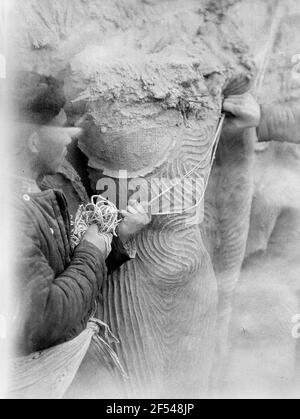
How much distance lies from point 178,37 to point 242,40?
147 millimetres

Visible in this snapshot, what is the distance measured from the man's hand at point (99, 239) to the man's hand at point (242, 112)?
39 centimetres

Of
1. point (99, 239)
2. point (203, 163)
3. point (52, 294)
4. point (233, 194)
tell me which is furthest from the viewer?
point (233, 194)

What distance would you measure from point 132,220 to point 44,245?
23 cm

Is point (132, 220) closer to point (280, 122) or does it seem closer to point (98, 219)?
point (98, 219)

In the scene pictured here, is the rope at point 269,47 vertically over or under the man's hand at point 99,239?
over

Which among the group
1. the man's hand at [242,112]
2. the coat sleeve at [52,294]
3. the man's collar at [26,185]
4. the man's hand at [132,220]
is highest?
the man's hand at [242,112]

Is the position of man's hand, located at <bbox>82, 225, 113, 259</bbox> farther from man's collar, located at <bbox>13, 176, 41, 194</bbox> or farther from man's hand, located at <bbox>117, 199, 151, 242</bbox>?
man's collar, located at <bbox>13, 176, 41, 194</bbox>

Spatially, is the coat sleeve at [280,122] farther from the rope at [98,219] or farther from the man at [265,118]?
the rope at [98,219]

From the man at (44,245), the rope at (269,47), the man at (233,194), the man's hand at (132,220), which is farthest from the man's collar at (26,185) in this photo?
the rope at (269,47)

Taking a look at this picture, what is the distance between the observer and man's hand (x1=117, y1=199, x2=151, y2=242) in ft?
6.41

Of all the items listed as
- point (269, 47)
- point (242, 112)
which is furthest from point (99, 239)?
point (269, 47)

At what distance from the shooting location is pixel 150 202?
1.98m

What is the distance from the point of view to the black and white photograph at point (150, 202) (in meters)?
1.80
